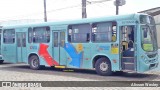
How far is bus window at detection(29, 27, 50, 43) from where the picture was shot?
54.2ft

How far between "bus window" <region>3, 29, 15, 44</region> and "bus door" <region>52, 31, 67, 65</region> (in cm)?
387

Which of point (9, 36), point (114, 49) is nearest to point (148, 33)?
point (114, 49)

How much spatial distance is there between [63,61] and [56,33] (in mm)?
1635

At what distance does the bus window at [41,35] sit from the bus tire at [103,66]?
3835 millimetres

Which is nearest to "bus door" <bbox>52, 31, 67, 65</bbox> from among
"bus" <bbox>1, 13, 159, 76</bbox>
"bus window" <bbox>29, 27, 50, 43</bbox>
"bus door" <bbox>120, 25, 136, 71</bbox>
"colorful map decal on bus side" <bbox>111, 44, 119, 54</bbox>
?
"bus" <bbox>1, 13, 159, 76</bbox>

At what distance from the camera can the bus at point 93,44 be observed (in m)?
12.9

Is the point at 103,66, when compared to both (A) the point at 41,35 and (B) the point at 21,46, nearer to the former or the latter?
(A) the point at 41,35

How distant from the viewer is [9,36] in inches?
750

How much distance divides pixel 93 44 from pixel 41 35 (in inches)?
156

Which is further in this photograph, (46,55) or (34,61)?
(34,61)

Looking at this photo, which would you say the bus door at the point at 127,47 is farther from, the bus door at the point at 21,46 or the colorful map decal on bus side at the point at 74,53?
the bus door at the point at 21,46

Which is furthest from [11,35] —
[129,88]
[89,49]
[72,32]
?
[129,88]

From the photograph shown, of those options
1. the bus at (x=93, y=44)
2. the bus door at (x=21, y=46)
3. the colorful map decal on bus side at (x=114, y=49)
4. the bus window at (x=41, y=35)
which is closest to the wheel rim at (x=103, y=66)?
the bus at (x=93, y=44)

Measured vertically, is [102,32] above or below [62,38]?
above
